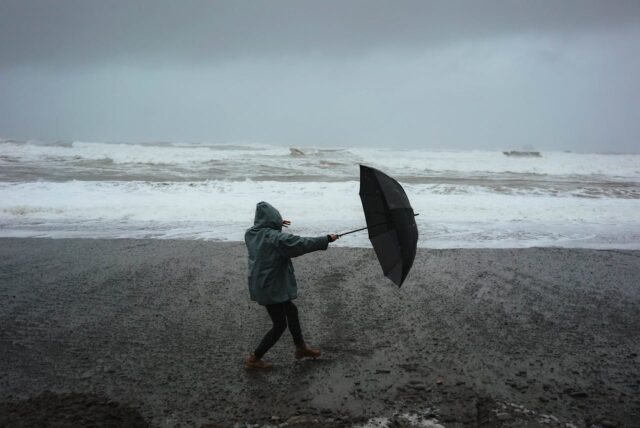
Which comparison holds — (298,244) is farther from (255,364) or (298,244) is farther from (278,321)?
(255,364)

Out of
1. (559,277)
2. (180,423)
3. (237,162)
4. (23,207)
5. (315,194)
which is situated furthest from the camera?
(237,162)

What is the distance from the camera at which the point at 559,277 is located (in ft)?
21.4

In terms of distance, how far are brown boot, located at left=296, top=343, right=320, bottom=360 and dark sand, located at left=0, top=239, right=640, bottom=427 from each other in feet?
0.30

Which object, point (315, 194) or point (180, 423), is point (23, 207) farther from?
point (180, 423)

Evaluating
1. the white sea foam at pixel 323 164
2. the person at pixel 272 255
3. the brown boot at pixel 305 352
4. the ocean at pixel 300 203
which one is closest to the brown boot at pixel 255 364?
the brown boot at pixel 305 352

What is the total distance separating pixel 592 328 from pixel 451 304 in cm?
150

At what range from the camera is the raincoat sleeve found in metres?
3.55

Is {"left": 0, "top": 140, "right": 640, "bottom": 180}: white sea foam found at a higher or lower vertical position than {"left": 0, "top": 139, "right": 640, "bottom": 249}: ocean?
higher

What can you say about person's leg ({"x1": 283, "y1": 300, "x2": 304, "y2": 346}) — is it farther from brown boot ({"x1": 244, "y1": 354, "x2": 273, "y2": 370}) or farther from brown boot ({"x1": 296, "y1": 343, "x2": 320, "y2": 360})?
brown boot ({"x1": 244, "y1": 354, "x2": 273, "y2": 370})

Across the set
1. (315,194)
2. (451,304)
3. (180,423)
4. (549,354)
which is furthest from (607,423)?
(315,194)

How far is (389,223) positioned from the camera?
3793mm

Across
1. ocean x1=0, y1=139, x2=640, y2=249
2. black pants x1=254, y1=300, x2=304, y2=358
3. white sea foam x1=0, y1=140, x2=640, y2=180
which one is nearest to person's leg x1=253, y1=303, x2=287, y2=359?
black pants x1=254, y1=300, x2=304, y2=358

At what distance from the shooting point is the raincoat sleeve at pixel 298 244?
3547 mm

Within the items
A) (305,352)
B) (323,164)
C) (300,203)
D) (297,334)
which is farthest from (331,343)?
(323,164)
